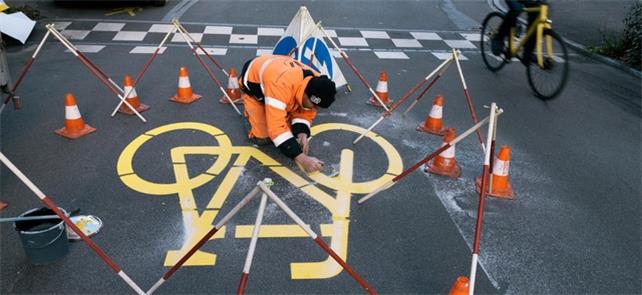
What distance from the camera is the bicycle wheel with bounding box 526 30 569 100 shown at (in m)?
5.88

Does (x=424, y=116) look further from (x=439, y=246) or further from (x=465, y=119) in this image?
(x=439, y=246)

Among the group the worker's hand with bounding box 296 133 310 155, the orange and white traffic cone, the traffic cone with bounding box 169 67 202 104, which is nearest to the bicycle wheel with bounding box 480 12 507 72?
the worker's hand with bounding box 296 133 310 155

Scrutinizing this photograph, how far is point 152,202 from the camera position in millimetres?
3701

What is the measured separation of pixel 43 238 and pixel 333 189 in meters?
2.23

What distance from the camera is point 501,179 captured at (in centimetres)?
408

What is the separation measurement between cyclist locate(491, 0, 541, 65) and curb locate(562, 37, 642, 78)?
278cm

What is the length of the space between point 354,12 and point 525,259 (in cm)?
881

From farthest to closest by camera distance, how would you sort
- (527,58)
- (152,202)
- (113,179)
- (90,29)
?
(90,29) → (527,58) → (113,179) → (152,202)

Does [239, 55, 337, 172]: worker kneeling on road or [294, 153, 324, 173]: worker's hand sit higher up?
[239, 55, 337, 172]: worker kneeling on road

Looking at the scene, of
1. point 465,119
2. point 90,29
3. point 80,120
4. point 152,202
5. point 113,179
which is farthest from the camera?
point 90,29

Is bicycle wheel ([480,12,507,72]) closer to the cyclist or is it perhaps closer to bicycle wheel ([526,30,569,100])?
the cyclist

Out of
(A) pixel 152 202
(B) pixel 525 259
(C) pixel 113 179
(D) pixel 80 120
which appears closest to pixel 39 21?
(D) pixel 80 120

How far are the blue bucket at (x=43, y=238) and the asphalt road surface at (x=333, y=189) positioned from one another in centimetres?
8

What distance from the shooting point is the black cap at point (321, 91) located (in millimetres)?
3699
